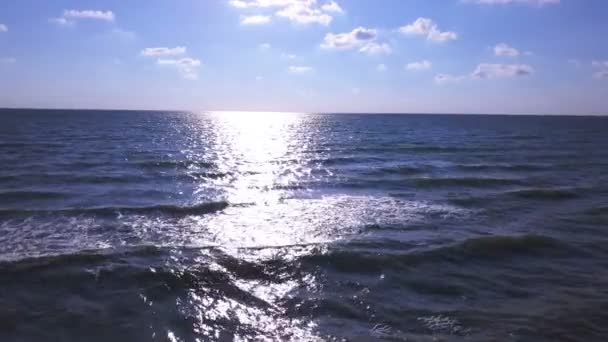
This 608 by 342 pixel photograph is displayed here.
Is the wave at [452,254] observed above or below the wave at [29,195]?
below

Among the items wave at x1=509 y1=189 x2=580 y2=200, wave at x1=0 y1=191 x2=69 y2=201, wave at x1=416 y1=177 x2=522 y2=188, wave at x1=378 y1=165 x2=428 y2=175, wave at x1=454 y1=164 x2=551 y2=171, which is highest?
wave at x1=454 y1=164 x2=551 y2=171

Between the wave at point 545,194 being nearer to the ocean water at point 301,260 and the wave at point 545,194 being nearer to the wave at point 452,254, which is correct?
the ocean water at point 301,260

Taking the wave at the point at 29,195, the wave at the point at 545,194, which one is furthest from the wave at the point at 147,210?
the wave at the point at 545,194

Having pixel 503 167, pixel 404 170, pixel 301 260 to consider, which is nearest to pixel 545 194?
pixel 404 170

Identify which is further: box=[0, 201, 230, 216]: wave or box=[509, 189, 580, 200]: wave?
box=[509, 189, 580, 200]: wave

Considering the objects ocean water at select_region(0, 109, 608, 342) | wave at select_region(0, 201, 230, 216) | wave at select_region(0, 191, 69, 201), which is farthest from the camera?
wave at select_region(0, 191, 69, 201)

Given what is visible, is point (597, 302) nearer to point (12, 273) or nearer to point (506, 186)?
point (12, 273)

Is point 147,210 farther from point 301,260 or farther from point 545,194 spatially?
point 545,194

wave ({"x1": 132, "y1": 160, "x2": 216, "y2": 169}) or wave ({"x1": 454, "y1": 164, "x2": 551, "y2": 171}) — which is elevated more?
wave ({"x1": 454, "y1": 164, "x2": 551, "y2": 171})

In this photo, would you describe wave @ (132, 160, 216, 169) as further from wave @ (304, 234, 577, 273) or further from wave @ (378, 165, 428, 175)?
wave @ (304, 234, 577, 273)

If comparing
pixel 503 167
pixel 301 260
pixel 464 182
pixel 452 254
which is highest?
pixel 503 167

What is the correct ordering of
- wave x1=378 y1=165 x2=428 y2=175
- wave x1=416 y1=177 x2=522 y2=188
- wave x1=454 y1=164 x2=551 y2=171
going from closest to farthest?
wave x1=416 y1=177 x2=522 y2=188 < wave x1=378 y1=165 x2=428 y2=175 < wave x1=454 y1=164 x2=551 y2=171

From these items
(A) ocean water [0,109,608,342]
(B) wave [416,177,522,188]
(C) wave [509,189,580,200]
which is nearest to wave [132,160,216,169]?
(A) ocean water [0,109,608,342]

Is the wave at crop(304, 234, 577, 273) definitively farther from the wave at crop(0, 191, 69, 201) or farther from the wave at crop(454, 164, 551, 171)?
the wave at crop(454, 164, 551, 171)
